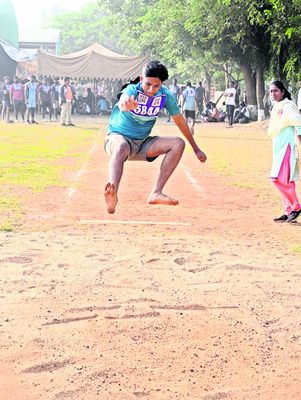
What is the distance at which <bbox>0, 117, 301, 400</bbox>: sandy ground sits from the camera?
Answer: 13.2 feet

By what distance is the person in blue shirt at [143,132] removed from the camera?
5223mm

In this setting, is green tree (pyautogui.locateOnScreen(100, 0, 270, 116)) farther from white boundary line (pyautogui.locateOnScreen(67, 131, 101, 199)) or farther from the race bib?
the race bib

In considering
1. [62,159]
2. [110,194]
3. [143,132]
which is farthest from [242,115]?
[110,194]

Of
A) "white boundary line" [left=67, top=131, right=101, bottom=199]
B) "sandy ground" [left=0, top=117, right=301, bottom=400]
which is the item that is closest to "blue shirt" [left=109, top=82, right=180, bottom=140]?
"sandy ground" [left=0, top=117, right=301, bottom=400]

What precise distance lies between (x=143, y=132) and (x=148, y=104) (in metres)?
0.45

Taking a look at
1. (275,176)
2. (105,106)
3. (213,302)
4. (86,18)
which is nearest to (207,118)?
(105,106)

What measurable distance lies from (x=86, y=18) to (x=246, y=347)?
79.0 meters

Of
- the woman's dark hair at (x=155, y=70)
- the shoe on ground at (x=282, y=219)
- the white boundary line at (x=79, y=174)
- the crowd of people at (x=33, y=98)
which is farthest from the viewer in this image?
the crowd of people at (x=33, y=98)

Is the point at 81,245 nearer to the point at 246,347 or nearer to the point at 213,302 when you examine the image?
the point at 213,302

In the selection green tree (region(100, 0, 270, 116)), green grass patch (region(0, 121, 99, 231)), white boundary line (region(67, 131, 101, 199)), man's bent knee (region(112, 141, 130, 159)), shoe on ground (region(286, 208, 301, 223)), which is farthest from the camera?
green tree (region(100, 0, 270, 116))

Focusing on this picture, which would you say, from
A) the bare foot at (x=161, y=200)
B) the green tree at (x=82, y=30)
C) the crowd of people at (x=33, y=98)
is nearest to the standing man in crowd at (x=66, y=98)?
→ the crowd of people at (x=33, y=98)

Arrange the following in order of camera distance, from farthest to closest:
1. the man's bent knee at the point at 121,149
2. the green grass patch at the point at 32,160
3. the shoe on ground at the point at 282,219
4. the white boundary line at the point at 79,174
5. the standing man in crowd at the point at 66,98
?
the standing man in crowd at the point at 66,98, the white boundary line at the point at 79,174, the green grass patch at the point at 32,160, the shoe on ground at the point at 282,219, the man's bent knee at the point at 121,149

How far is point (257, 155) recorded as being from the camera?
54.7 ft

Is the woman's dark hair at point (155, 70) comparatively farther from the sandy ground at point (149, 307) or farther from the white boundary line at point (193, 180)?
the white boundary line at point (193, 180)
